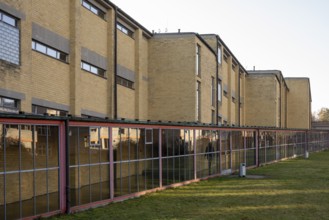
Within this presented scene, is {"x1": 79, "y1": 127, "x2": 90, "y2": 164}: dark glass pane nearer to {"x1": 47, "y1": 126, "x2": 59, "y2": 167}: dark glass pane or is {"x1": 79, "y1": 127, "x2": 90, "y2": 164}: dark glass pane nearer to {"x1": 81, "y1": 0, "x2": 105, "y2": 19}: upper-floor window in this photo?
{"x1": 47, "y1": 126, "x2": 59, "y2": 167}: dark glass pane

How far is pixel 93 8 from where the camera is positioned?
26500 mm

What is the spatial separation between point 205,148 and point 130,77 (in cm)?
771

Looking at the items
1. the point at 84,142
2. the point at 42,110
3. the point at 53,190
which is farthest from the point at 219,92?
the point at 53,190

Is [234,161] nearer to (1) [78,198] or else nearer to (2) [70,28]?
(2) [70,28]

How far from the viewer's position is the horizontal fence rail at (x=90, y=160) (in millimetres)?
14633

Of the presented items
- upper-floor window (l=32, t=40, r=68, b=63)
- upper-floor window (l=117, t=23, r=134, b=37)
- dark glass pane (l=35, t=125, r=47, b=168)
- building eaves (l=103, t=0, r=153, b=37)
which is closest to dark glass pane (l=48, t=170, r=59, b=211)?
dark glass pane (l=35, t=125, r=47, b=168)

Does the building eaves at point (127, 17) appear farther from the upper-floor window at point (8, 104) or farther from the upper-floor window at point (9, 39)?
the upper-floor window at point (8, 104)

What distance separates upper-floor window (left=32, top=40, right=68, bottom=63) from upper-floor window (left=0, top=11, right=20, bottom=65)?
1927 mm

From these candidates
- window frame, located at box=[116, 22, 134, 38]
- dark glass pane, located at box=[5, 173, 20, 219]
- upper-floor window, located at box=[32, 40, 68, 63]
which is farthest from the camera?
window frame, located at box=[116, 22, 134, 38]

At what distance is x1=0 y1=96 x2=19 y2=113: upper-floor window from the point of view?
17672 millimetres

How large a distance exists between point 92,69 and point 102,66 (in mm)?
1124

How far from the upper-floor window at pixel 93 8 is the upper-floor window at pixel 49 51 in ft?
12.5

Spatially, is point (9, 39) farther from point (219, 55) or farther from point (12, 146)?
point (219, 55)

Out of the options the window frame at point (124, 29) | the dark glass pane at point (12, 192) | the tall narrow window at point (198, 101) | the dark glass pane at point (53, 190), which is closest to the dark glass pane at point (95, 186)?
the dark glass pane at point (53, 190)
